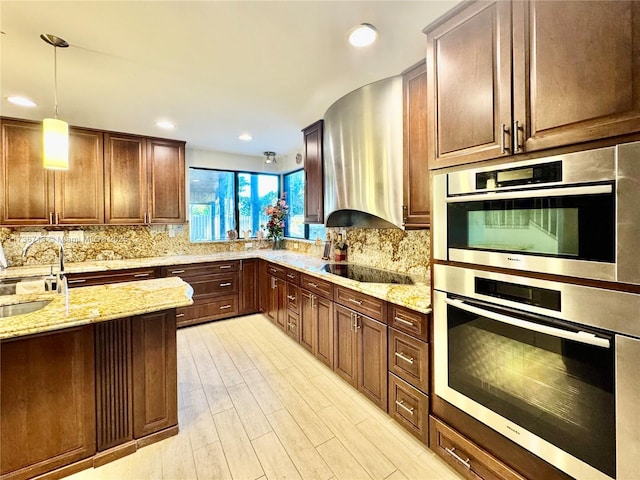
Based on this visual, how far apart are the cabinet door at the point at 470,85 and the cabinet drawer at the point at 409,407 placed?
1.39 m

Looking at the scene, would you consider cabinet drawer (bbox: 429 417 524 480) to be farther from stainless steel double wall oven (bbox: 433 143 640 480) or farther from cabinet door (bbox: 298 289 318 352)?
cabinet door (bbox: 298 289 318 352)

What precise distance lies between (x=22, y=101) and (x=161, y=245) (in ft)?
6.82

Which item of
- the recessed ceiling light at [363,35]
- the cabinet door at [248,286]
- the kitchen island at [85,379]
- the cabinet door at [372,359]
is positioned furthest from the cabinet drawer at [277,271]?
the recessed ceiling light at [363,35]

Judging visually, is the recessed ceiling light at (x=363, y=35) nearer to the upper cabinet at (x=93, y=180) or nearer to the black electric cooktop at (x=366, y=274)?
the black electric cooktop at (x=366, y=274)

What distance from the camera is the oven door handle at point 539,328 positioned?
103 centimetres

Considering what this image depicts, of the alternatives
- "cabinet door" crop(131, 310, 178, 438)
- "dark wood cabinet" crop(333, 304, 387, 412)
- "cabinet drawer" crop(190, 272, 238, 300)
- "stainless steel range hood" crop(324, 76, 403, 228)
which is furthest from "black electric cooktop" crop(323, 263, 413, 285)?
"cabinet drawer" crop(190, 272, 238, 300)

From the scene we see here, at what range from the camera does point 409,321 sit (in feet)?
5.86

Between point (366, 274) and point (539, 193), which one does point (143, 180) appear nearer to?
point (366, 274)

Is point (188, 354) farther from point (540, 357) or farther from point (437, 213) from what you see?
point (540, 357)

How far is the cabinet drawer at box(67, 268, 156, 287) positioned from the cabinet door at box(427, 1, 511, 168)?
3.40m

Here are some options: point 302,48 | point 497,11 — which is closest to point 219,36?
point 302,48

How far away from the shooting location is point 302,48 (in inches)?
70.9

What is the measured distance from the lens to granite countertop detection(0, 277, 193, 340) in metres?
1.36

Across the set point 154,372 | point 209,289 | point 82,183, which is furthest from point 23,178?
point 154,372
